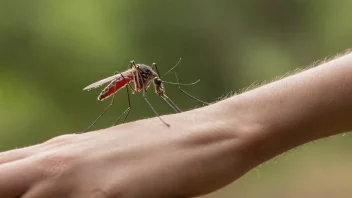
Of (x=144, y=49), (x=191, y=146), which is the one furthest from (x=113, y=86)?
(x=144, y=49)

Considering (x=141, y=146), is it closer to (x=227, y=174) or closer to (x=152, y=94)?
(x=227, y=174)

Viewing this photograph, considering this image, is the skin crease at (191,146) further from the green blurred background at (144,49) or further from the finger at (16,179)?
the green blurred background at (144,49)

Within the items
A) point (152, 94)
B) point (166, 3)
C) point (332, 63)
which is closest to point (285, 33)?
point (166, 3)

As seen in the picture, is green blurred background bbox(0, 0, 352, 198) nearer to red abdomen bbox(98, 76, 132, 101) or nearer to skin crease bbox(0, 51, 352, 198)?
red abdomen bbox(98, 76, 132, 101)

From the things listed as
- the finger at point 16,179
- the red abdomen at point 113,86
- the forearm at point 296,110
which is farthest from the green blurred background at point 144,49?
the finger at point 16,179

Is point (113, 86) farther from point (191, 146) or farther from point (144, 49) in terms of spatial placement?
point (144, 49)

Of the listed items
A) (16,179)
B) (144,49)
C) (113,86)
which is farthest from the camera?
(144,49)
